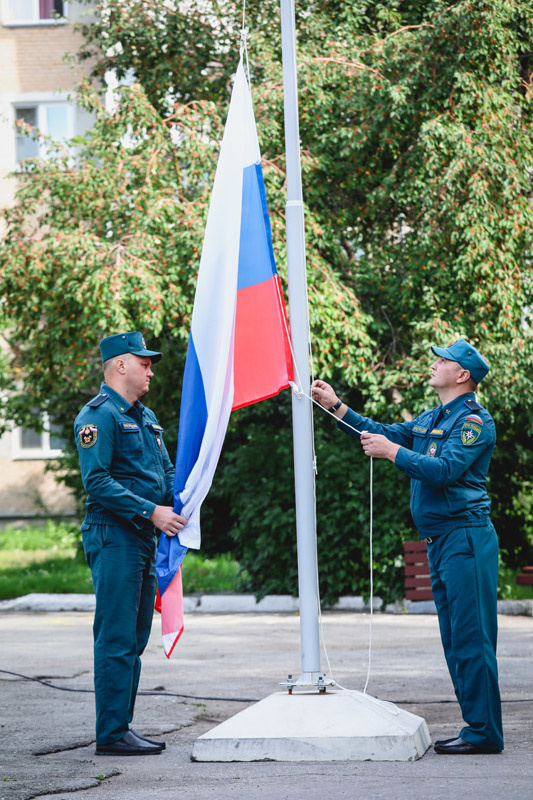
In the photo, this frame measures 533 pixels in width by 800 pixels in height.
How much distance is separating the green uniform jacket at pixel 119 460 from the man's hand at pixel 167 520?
41 mm

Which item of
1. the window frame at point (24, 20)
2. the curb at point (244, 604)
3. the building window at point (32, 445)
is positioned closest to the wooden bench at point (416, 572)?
the curb at point (244, 604)

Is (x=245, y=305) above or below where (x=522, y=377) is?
above

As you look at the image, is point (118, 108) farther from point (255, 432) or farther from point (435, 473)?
point (435, 473)

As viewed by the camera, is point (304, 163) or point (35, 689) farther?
point (304, 163)

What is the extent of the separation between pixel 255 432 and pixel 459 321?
371 centimetres

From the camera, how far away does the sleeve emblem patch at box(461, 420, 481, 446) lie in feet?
17.3

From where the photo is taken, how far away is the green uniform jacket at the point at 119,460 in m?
5.32

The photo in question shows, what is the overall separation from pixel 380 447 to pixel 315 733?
55.3 inches

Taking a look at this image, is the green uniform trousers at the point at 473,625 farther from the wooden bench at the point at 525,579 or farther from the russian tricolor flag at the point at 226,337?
the wooden bench at the point at 525,579

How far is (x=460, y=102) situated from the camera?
12.7 metres

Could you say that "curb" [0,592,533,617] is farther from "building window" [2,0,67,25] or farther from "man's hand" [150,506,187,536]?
"building window" [2,0,67,25]

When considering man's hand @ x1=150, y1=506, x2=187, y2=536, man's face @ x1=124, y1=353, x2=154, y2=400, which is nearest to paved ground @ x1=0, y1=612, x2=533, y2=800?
man's hand @ x1=150, y1=506, x2=187, y2=536

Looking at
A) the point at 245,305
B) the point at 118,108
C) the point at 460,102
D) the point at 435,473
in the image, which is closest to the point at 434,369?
the point at 435,473

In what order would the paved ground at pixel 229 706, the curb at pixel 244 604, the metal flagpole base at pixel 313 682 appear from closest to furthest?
the paved ground at pixel 229 706
the metal flagpole base at pixel 313 682
the curb at pixel 244 604
